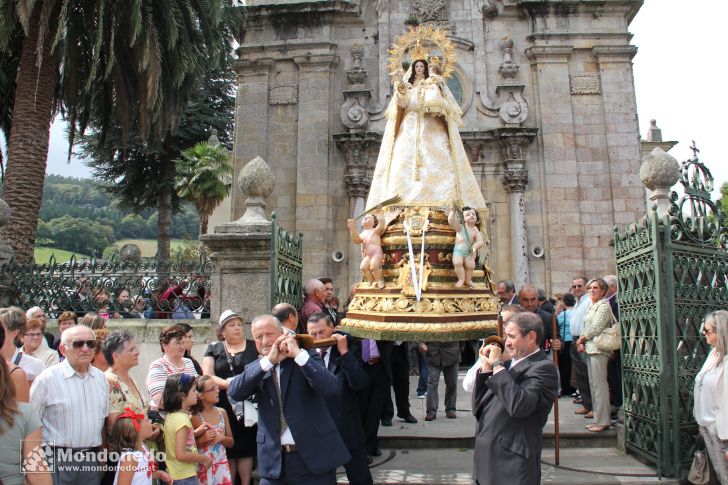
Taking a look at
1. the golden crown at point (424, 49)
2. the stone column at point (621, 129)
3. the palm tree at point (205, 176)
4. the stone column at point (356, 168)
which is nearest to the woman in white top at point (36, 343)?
the golden crown at point (424, 49)

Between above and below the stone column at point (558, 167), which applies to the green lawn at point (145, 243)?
above

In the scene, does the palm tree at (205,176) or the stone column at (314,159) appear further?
the palm tree at (205,176)

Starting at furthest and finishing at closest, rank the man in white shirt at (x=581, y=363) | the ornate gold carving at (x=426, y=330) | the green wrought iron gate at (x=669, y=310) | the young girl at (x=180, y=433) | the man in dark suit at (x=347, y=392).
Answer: the man in white shirt at (x=581, y=363), the ornate gold carving at (x=426, y=330), the green wrought iron gate at (x=669, y=310), the man in dark suit at (x=347, y=392), the young girl at (x=180, y=433)

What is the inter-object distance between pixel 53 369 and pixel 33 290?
241 inches

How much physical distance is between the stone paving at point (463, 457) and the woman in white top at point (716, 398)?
0.56 metres

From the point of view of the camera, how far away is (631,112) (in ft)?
47.5

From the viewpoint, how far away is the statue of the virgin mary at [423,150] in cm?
698

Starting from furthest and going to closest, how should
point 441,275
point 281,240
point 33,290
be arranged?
point 33,290 < point 281,240 < point 441,275

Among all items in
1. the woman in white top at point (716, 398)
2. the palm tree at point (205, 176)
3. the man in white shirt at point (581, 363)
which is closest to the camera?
the woman in white top at point (716, 398)

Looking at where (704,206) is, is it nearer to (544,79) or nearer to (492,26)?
(544,79)

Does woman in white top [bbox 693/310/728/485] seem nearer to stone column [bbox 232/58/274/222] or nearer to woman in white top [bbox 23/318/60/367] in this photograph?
woman in white top [bbox 23/318/60/367]

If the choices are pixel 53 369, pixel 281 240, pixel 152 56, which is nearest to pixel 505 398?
pixel 53 369

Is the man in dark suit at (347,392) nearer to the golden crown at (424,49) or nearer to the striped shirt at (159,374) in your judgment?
the striped shirt at (159,374)

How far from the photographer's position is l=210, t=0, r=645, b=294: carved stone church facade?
14141 mm
